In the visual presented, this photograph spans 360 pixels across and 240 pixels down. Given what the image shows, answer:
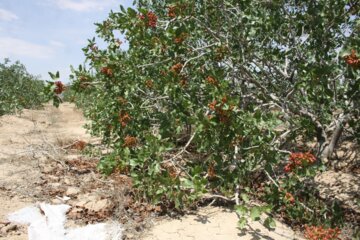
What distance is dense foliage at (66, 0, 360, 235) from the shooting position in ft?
13.2

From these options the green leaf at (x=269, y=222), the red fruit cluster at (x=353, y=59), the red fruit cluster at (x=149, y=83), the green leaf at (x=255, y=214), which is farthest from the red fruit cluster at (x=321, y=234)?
the red fruit cluster at (x=149, y=83)

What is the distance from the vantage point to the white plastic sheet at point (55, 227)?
3.96m

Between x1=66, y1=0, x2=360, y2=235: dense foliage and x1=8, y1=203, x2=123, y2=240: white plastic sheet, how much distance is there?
65cm

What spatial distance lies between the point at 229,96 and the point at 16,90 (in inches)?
733

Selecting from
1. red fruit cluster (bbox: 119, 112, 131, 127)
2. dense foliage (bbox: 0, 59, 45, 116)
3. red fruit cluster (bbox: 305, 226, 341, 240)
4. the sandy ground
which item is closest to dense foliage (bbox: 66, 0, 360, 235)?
red fruit cluster (bbox: 119, 112, 131, 127)

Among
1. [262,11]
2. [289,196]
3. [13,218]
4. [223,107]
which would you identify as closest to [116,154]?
[13,218]

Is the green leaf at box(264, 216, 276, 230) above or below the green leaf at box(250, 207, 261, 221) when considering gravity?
below

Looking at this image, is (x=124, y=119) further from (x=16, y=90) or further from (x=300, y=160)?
(x=16, y=90)

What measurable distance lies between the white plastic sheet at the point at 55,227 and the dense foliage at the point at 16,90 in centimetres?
1371

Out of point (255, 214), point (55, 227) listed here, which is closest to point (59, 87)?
point (55, 227)

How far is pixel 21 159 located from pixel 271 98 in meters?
4.72

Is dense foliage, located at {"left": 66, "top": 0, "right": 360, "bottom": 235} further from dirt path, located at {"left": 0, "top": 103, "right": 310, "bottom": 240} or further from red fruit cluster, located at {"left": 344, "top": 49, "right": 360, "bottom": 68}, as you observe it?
dirt path, located at {"left": 0, "top": 103, "right": 310, "bottom": 240}

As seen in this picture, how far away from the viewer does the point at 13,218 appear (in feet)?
14.2

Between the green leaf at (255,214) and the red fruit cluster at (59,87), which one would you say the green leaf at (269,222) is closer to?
the green leaf at (255,214)
